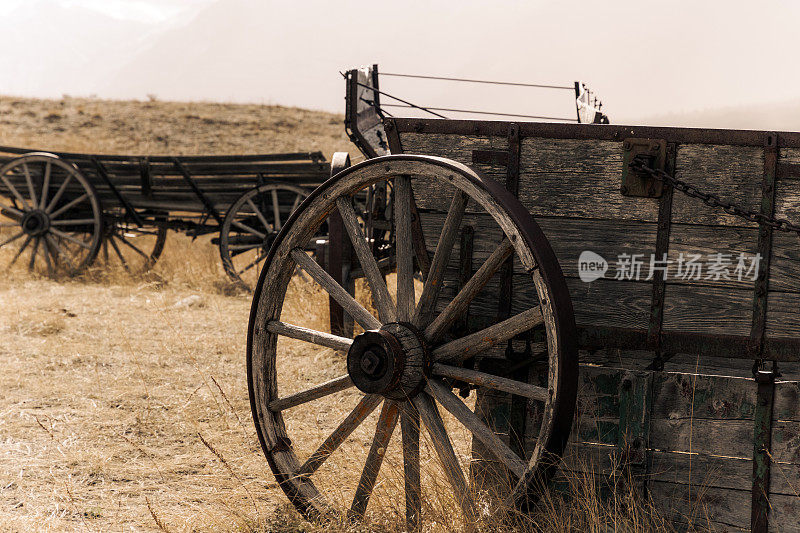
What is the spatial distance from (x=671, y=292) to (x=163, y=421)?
3.19m

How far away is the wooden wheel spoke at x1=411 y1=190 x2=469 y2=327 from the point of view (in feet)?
8.85

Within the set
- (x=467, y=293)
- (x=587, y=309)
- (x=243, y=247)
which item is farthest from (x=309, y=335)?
(x=243, y=247)

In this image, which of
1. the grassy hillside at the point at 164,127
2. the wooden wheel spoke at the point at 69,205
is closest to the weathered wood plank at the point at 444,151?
the wooden wheel spoke at the point at 69,205

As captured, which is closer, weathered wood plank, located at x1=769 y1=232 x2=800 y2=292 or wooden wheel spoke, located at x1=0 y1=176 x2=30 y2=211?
weathered wood plank, located at x1=769 y1=232 x2=800 y2=292

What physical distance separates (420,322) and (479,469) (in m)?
0.65

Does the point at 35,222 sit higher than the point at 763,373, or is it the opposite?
the point at 763,373

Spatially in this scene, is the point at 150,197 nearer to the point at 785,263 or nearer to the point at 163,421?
the point at 163,421

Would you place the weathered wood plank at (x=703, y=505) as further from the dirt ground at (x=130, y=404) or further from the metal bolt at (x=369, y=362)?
the dirt ground at (x=130, y=404)

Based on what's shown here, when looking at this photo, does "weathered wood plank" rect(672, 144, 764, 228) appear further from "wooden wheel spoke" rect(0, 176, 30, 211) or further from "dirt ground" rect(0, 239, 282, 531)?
"wooden wheel spoke" rect(0, 176, 30, 211)

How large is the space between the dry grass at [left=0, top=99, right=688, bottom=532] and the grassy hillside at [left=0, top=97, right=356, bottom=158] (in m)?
10.7

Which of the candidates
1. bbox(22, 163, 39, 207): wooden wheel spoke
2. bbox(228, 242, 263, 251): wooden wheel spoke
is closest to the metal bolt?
bbox(228, 242, 263, 251): wooden wheel spoke

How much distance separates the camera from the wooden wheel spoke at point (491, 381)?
251 centimetres

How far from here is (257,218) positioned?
29.3 feet

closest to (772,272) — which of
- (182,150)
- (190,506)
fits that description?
(190,506)
